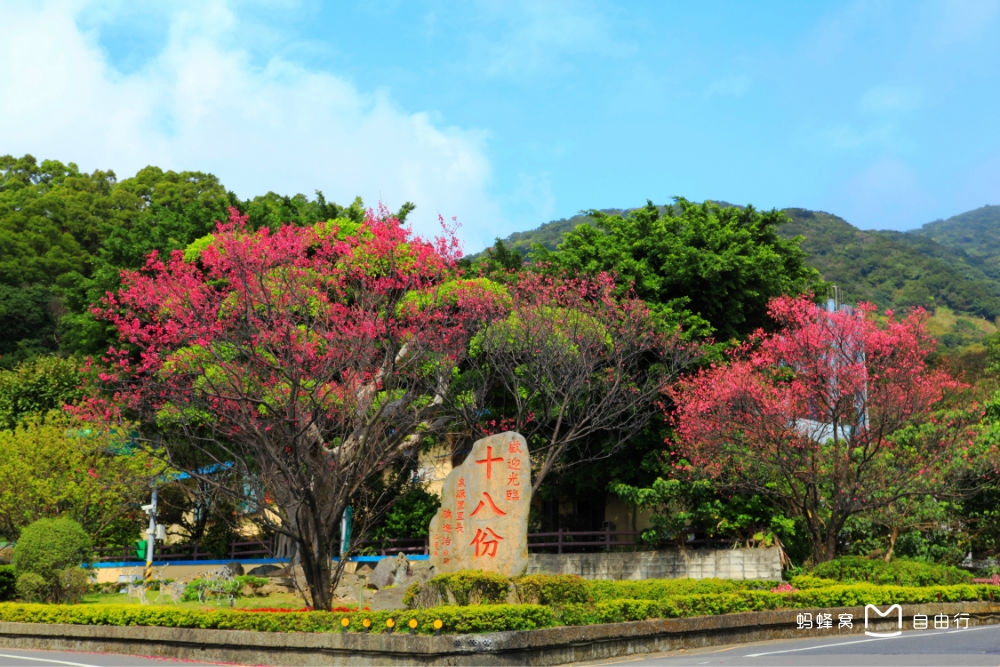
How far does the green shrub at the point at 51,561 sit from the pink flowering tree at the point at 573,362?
9.21 meters

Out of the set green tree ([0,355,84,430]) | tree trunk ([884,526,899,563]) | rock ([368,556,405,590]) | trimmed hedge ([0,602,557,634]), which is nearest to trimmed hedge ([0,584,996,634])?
trimmed hedge ([0,602,557,634])

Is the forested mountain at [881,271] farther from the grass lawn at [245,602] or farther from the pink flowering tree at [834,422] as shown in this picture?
the pink flowering tree at [834,422]

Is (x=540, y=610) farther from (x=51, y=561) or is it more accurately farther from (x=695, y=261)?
(x=695, y=261)

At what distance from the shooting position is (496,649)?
38.0 ft

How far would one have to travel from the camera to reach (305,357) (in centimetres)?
1639

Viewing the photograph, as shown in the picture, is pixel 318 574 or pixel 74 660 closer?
pixel 74 660

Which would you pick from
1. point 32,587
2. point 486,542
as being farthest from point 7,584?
point 486,542

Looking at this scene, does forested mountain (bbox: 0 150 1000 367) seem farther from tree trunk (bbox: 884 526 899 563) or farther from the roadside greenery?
the roadside greenery

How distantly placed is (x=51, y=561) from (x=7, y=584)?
1.65 meters

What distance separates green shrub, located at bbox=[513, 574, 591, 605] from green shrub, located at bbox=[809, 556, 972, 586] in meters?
7.54

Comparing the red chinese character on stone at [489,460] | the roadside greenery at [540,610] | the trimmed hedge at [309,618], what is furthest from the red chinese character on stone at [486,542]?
the trimmed hedge at [309,618]

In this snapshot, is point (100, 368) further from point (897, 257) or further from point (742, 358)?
point (897, 257)

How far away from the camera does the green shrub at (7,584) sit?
20.6 meters

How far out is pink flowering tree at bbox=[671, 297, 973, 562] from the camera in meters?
20.0
